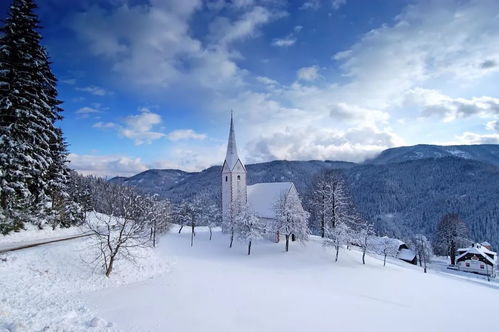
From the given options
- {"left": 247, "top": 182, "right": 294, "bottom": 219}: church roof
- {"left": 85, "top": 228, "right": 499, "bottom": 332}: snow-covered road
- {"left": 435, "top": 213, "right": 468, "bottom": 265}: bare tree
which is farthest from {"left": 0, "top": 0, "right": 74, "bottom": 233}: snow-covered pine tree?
{"left": 435, "top": 213, "right": 468, "bottom": 265}: bare tree

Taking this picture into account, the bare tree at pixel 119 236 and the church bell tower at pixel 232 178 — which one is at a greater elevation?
the church bell tower at pixel 232 178

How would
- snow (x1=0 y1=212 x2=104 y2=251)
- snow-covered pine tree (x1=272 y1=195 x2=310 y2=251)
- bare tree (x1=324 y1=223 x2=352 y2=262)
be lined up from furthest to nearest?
snow-covered pine tree (x1=272 y1=195 x2=310 y2=251), bare tree (x1=324 y1=223 x2=352 y2=262), snow (x1=0 y1=212 x2=104 y2=251)

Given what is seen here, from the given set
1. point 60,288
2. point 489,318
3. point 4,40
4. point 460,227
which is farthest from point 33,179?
point 460,227

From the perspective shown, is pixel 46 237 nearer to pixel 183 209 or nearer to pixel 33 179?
pixel 33 179

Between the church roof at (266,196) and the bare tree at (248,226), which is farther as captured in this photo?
the church roof at (266,196)

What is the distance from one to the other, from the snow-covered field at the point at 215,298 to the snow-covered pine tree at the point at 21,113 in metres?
5.88

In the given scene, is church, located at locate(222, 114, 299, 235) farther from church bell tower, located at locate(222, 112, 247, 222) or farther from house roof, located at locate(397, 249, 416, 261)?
house roof, located at locate(397, 249, 416, 261)

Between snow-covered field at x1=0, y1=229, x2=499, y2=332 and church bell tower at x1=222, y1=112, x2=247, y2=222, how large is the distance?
67.6 ft

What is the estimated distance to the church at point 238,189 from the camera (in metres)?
41.8

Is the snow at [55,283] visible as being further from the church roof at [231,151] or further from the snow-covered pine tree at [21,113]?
the church roof at [231,151]

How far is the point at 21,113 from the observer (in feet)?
65.9

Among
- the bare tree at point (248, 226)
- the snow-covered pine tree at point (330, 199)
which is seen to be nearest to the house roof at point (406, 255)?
the snow-covered pine tree at point (330, 199)

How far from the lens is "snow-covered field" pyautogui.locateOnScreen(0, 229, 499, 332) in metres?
11.1

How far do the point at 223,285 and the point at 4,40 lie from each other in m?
23.5
